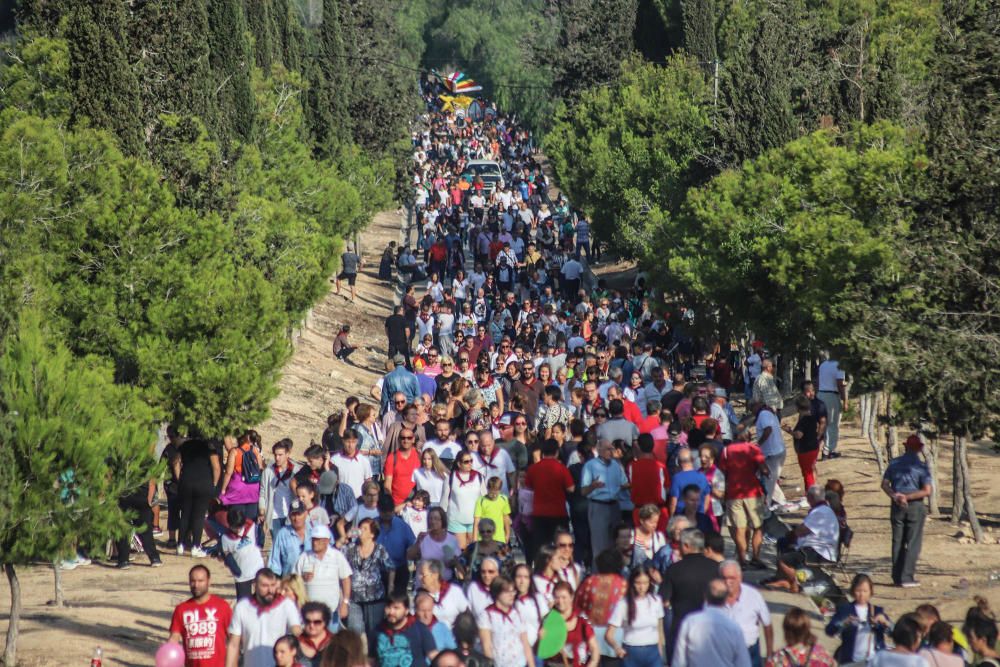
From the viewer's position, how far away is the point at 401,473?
16.3 metres

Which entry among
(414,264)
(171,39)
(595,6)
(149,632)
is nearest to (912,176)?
(149,632)

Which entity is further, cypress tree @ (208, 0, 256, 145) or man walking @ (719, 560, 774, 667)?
cypress tree @ (208, 0, 256, 145)

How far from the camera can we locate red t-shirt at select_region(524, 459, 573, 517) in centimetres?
1571

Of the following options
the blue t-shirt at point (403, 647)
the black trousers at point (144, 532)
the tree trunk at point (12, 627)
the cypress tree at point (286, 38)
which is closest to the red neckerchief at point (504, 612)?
the blue t-shirt at point (403, 647)

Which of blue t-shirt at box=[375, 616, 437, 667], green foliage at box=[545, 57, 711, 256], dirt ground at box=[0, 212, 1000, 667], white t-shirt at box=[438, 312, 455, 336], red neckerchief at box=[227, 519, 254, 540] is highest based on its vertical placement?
green foliage at box=[545, 57, 711, 256]

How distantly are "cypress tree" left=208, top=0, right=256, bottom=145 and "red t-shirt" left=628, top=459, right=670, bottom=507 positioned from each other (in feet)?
63.3

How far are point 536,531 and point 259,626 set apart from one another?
16.3 ft

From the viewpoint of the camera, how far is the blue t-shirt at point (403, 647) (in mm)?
10812

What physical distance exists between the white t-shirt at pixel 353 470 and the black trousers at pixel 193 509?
339 centimetres

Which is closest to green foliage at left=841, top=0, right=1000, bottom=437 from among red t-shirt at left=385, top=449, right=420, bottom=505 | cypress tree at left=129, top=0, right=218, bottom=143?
red t-shirt at left=385, top=449, right=420, bottom=505

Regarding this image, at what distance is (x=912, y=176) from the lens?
1778 cm

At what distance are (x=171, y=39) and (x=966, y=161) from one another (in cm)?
1515

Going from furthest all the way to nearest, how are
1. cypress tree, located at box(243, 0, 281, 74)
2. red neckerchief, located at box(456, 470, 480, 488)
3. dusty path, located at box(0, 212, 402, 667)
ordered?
cypress tree, located at box(243, 0, 281, 74), red neckerchief, located at box(456, 470, 480, 488), dusty path, located at box(0, 212, 402, 667)

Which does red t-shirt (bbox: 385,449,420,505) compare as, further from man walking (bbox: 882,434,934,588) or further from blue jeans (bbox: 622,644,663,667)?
blue jeans (bbox: 622,644,663,667)
